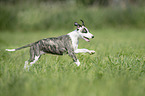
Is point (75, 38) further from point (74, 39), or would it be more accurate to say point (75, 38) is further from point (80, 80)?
point (80, 80)

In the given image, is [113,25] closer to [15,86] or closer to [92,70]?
[92,70]

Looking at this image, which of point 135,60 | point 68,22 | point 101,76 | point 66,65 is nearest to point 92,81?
point 101,76

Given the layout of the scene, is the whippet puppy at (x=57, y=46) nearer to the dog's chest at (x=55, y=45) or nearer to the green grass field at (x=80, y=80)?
the dog's chest at (x=55, y=45)

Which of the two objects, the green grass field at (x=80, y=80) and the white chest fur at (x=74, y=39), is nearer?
the green grass field at (x=80, y=80)

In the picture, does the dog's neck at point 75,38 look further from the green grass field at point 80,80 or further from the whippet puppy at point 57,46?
the green grass field at point 80,80

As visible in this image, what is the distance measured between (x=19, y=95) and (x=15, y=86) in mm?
279

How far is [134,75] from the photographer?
2998mm

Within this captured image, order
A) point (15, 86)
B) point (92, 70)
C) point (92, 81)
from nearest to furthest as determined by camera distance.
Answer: point (15, 86)
point (92, 81)
point (92, 70)

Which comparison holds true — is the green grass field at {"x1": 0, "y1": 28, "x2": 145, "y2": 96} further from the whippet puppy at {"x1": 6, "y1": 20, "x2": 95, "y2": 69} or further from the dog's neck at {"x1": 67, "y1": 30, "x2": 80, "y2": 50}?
the dog's neck at {"x1": 67, "y1": 30, "x2": 80, "y2": 50}

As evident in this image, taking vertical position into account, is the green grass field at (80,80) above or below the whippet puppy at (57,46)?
below

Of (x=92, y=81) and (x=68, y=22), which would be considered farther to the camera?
(x=68, y=22)

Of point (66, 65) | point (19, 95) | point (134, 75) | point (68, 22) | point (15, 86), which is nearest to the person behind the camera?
point (19, 95)

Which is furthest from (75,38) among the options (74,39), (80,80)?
(80,80)

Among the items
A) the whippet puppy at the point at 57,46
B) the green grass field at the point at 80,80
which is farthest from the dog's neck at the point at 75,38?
the green grass field at the point at 80,80
